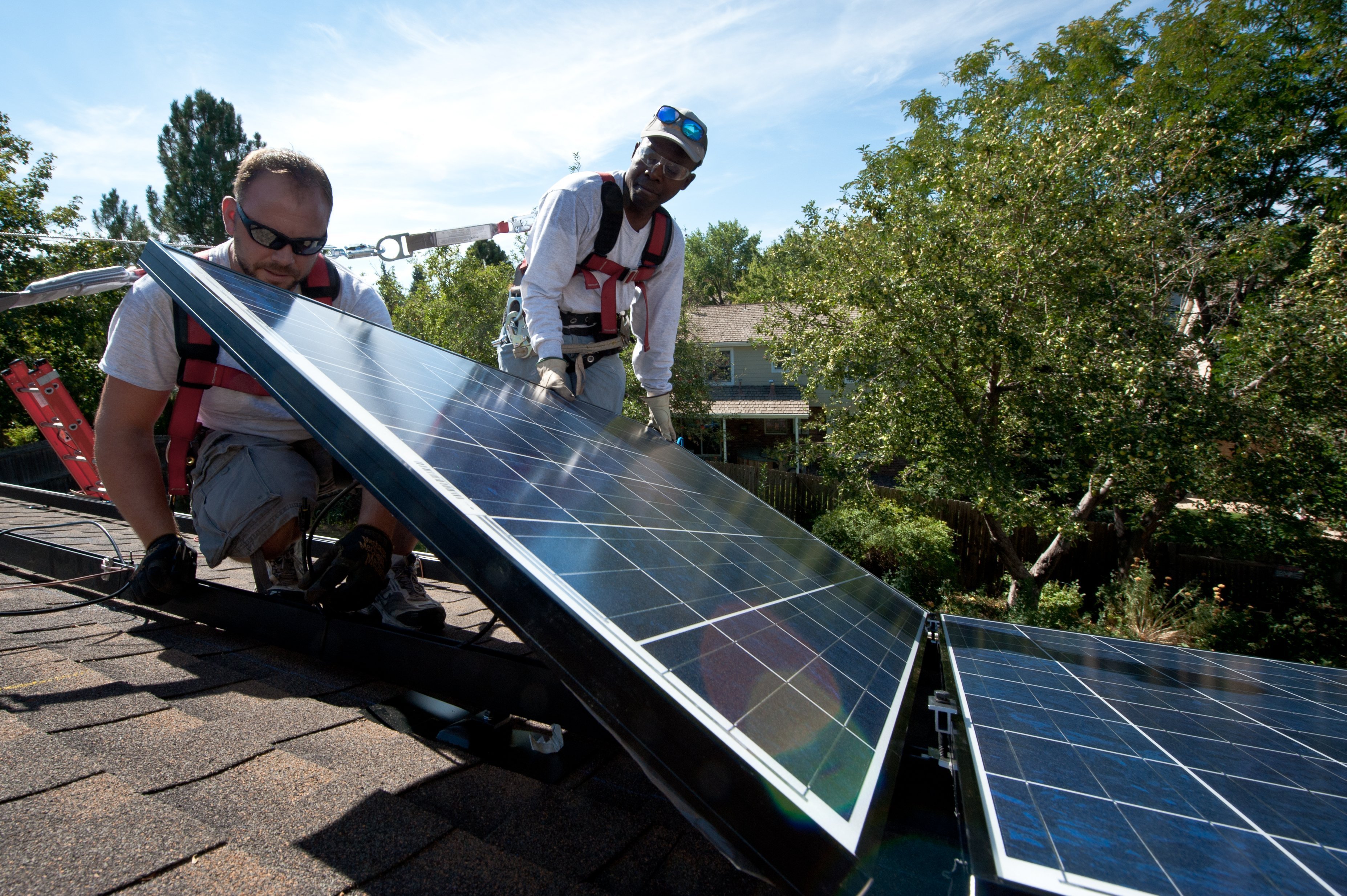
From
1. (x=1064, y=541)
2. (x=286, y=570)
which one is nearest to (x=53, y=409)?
(x=286, y=570)

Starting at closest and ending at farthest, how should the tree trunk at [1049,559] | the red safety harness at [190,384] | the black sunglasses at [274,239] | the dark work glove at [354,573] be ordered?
the dark work glove at [354,573] < the red safety harness at [190,384] < the black sunglasses at [274,239] < the tree trunk at [1049,559]

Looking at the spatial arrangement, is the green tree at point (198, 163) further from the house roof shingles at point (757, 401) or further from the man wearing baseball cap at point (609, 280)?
the man wearing baseball cap at point (609, 280)

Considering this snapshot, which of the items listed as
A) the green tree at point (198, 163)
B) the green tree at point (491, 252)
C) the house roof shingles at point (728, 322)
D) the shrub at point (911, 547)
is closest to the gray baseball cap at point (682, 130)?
the shrub at point (911, 547)

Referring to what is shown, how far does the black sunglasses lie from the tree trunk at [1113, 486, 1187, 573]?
37.2 ft

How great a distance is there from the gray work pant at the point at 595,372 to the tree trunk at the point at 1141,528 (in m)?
9.38

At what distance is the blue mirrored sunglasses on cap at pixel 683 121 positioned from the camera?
12.1 feet

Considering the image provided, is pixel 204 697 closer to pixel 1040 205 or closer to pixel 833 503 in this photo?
pixel 1040 205

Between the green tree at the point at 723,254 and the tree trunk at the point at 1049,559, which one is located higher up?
the green tree at the point at 723,254

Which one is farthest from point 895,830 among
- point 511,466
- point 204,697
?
point 204,697

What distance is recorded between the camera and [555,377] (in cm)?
362

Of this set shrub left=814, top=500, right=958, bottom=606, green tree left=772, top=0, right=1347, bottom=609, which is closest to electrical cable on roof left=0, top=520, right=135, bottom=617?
green tree left=772, top=0, right=1347, bottom=609

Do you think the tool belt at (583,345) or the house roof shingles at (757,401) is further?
the house roof shingles at (757,401)

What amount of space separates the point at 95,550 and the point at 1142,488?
11.3 metres

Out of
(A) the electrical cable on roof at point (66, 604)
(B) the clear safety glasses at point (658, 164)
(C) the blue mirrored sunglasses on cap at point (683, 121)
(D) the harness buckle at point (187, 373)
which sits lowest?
(A) the electrical cable on roof at point (66, 604)
